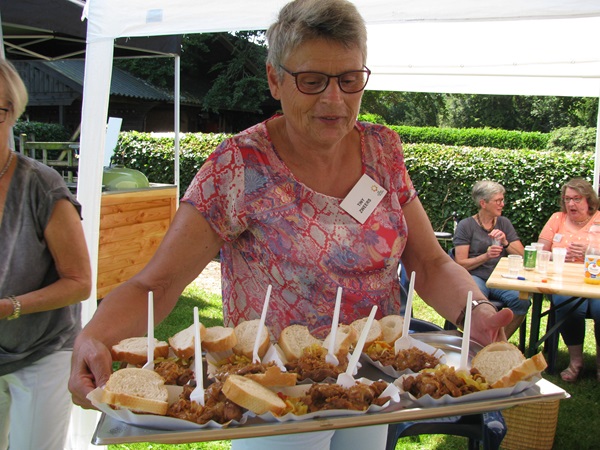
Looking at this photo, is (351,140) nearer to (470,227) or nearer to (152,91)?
(470,227)

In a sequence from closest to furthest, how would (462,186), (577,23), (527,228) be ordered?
(577,23), (527,228), (462,186)

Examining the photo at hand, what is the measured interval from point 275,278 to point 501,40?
17.8ft

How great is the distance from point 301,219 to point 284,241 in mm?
79

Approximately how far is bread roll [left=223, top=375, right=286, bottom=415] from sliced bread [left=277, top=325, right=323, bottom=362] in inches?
10.5

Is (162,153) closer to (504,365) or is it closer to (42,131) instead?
(42,131)

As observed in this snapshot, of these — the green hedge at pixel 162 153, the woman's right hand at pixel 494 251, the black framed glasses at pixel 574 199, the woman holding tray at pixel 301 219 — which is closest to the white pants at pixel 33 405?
the woman holding tray at pixel 301 219

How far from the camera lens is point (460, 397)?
124 cm

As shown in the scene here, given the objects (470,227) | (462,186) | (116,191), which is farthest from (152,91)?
(470,227)

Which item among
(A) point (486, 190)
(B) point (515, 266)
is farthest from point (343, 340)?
(A) point (486, 190)

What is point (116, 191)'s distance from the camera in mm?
5715

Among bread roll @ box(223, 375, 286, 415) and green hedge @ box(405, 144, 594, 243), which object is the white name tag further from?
green hedge @ box(405, 144, 594, 243)

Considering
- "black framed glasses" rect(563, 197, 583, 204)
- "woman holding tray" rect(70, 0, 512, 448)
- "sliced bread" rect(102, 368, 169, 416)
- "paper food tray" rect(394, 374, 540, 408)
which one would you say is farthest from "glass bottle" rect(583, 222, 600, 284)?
"sliced bread" rect(102, 368, 169, 416)

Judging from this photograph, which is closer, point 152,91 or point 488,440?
point 488,440

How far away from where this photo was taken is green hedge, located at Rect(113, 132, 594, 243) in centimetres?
876
